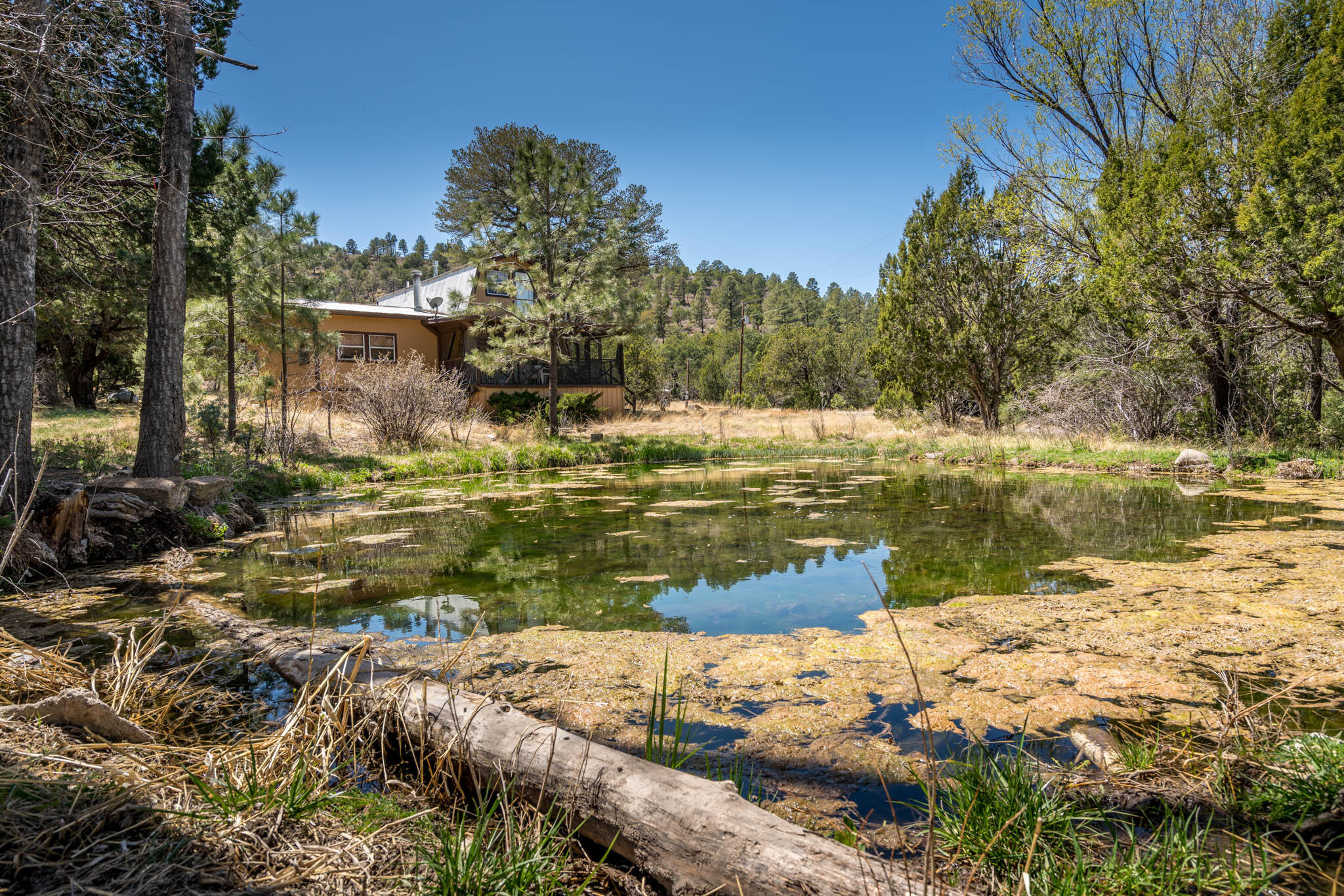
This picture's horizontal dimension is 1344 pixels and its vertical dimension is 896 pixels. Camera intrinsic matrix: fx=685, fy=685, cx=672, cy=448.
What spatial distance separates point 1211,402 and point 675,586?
14419 mm

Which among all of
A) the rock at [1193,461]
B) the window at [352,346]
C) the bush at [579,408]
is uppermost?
the window at [352,346]

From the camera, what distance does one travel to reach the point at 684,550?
686 cm

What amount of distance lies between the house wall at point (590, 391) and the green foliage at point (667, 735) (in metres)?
21.6

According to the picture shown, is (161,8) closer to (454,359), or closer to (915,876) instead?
(915,876)

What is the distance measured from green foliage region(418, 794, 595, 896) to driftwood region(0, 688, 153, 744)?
1.22 meters

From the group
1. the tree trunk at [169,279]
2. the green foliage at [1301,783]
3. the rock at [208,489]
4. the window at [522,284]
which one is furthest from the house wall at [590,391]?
the green foliage at [1301,783]

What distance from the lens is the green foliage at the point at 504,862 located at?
1600mm

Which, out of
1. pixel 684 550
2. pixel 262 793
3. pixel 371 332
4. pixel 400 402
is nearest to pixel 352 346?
pixel 371 332

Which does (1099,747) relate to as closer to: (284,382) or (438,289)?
(284,382)

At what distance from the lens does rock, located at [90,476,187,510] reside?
22.6ft

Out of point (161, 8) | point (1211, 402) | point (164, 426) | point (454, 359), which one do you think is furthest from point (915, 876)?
point (454, 359)

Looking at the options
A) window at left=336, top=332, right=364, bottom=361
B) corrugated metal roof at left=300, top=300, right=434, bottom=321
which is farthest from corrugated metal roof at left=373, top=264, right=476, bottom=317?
window at left=336, top=332, right=364, bottom=361

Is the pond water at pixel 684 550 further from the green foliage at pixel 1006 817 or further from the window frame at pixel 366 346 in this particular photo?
the window frame at pixel 366 346

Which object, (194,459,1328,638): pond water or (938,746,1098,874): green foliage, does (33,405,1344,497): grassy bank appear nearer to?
(194,459,1328,638): pond water
